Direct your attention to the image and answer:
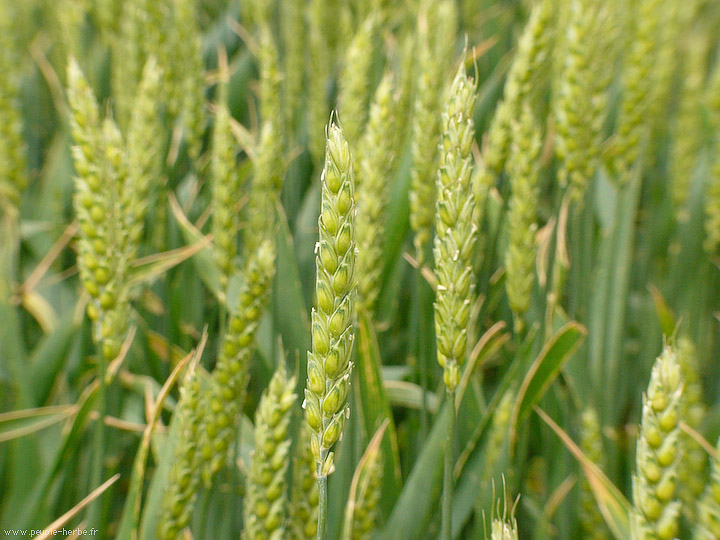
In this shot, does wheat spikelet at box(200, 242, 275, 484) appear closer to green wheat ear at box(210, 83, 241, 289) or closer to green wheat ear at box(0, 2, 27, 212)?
green wheat ear at box(210, 83, 241, 289)

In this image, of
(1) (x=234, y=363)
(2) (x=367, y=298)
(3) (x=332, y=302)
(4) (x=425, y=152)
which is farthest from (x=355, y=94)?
(3) (x=332, y=302)

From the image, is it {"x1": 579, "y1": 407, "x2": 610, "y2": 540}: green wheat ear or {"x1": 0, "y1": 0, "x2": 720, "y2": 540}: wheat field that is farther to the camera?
{"x1": 579, "y1": 407, "x2": 610, "y2": 540}: green wheat ear

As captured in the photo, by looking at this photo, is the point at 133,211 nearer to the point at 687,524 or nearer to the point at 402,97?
the point at 402,97

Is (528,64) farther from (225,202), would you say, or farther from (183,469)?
(183,469)

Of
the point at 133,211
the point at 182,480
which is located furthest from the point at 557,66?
the point at 182,480

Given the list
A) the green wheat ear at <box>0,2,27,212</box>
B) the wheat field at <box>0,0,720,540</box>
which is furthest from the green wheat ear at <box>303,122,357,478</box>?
the green wheat ear at <box>0,2,27,212</box>
